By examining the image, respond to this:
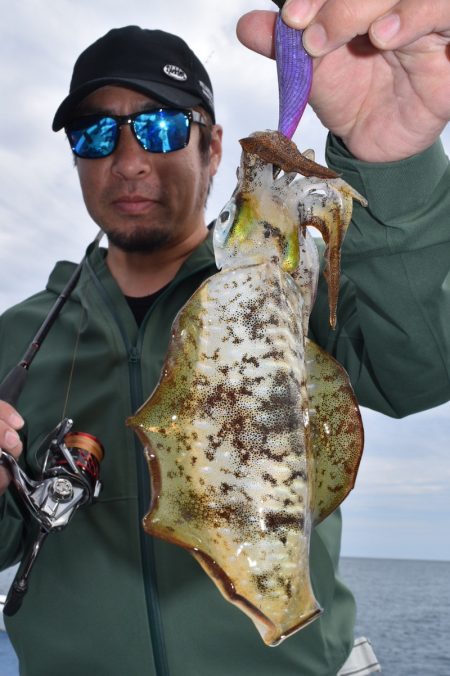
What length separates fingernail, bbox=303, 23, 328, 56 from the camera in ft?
4.57

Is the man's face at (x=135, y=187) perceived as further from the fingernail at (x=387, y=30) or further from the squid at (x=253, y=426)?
the squid at (x=253, y=426)

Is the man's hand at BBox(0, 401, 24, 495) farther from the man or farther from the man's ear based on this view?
the man's ear

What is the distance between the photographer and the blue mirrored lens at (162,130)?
319 centimetres

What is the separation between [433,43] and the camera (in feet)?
5.29

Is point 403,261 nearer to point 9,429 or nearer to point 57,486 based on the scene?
point 9,429

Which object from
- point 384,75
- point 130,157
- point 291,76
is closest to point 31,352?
point 130,157

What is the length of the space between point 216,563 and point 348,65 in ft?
3.87

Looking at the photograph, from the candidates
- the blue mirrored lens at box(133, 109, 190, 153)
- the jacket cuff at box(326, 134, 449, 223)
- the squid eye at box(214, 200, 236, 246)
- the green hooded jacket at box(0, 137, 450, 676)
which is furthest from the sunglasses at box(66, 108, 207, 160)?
the squid eye at box(214, 200, 236, 246)

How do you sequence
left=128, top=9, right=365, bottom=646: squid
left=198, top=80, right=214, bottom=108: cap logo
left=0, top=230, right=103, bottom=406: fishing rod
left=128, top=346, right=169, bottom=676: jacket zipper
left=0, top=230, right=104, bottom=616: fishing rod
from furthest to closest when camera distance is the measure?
left=198, top=80, right=214, bottom=108: cap logo < left=0, top=230, right=103, bottom=406: fishing rod < left=128, top=346, right=169, bottom=676: jacket zipper < left=0, top=230, right=104, bottom=616: fishing rod < left=128, top=9, right=365, bottom=646: squid

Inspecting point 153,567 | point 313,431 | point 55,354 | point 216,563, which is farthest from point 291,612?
point 55,354

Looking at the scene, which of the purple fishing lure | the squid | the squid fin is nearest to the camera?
the squid

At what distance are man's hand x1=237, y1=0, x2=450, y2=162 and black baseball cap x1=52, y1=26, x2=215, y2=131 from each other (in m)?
1.62

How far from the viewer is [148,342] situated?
2.88 metres

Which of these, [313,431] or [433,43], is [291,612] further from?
[433,43]
